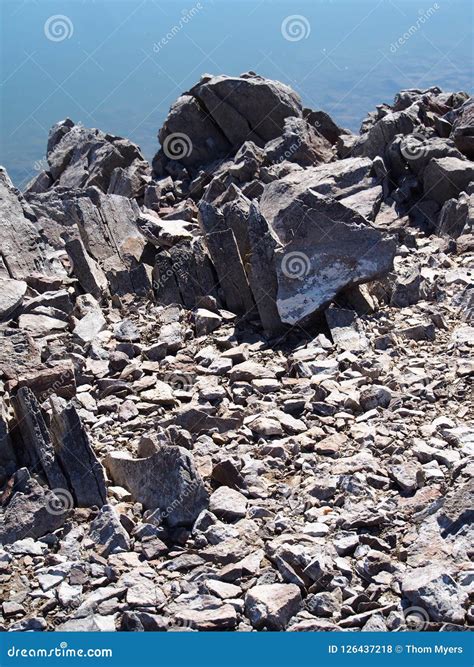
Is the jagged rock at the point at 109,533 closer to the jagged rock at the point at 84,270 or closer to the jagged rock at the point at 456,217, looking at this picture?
the jagged rock at the point at 84,270

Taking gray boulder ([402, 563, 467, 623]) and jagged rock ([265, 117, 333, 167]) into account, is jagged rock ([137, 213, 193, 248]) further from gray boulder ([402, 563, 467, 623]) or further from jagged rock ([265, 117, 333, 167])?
gray boulder ([402, 563, 467, 623])

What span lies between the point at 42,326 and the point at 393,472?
7281 mm

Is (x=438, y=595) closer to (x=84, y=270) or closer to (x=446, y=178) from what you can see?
(x=84, y=270)

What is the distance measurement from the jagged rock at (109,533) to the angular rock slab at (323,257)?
6156mm

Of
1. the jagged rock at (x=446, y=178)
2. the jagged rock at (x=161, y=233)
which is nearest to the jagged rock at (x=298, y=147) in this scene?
the jagged rock at (x=446, y=178)

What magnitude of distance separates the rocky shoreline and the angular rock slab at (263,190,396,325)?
0.13ft

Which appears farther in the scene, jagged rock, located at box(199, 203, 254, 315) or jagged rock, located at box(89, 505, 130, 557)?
jagged rock, located at box(199, 203, 254, 315)

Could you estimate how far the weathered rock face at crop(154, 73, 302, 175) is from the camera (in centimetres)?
2916

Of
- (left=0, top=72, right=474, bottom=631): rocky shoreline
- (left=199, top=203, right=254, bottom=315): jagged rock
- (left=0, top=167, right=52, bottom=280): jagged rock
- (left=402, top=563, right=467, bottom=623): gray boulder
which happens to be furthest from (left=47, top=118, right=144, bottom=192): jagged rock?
(left=402, top=563, right=467, bottom=623): gray boulder

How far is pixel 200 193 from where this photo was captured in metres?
26.2

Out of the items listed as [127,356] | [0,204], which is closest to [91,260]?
[0,204]

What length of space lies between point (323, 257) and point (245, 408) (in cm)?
407

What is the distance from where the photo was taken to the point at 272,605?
779 cm

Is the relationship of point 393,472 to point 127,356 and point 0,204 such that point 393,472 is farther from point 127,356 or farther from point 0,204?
point 0,204
